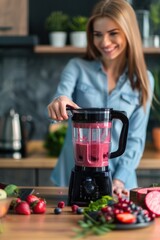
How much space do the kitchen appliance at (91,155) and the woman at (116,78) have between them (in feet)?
1.87

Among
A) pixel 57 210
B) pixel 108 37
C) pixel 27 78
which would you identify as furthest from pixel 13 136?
pixel 57 210

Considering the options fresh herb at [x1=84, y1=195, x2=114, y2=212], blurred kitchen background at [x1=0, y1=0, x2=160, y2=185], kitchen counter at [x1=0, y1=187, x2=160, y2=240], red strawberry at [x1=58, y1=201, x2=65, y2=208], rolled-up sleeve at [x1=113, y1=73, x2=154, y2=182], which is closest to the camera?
kitchen counter at [x1=0, y1=187, x2=160, y2=240]

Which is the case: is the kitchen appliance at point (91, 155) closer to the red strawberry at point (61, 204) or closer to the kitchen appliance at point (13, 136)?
the red strawberry at point (61, 204)

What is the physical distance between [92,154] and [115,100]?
0.89 m

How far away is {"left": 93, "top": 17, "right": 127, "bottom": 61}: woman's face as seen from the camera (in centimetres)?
248

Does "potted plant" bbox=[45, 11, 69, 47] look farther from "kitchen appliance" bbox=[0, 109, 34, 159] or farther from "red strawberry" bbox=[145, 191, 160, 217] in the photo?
"red strawberry" bbox=[145, 191, 160, 217]

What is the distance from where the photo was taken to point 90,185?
6.12 ft

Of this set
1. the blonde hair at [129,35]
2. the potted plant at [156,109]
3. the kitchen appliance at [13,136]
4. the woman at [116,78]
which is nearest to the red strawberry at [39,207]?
the woman at [116,78]

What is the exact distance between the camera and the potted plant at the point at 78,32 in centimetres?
369

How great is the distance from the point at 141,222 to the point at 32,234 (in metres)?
0.30

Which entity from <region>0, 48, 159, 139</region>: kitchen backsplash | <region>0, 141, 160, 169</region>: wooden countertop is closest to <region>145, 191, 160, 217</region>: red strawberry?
<region>0, 141, 160, 169</region>: wooden countertop

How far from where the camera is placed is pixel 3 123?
3529mm

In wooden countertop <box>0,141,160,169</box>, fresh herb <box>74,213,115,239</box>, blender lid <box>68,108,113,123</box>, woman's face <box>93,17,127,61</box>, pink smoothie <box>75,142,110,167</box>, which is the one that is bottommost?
wooden countertop <box>0,141,160,169</box>

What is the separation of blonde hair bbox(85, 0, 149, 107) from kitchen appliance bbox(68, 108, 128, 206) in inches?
28.5
